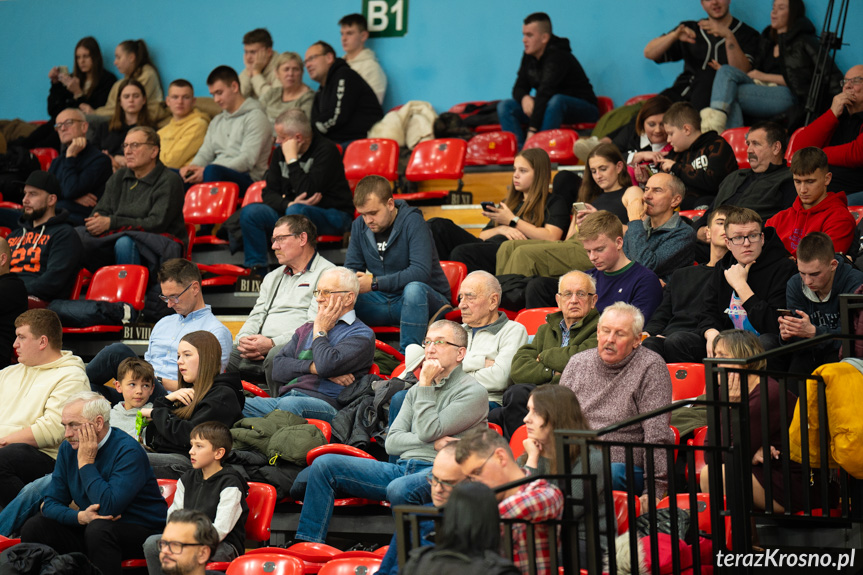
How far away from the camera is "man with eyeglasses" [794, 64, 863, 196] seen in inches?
258

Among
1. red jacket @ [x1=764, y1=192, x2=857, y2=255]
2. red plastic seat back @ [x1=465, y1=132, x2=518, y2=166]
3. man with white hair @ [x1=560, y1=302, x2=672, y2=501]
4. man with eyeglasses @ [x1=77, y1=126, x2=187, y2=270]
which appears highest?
red plastic seat back @ [x1=465, y1=132, x2=518, y2=166]

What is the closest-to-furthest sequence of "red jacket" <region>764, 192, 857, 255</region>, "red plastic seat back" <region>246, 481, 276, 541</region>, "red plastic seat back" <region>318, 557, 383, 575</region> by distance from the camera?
"red plastic seat back" <region>318, 557, 383, 575</region> → "red plastic seat back" <region>246, 481, 276, 541</region> → "red jacket" <region>764, 192, 857, 255</region>

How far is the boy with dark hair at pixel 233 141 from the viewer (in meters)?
8.53

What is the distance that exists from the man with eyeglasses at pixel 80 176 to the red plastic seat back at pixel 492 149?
2.76m

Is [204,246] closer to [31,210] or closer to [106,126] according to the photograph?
[31,210]

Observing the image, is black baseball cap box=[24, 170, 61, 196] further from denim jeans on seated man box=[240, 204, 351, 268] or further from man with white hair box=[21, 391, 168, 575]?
man with white hair box=[21, 391, 168, 575]

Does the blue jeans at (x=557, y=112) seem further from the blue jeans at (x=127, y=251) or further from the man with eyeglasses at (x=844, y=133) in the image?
the blue jeans at (x=127, y=251)

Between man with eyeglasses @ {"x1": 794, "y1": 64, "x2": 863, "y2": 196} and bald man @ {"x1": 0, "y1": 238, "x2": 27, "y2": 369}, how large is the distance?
4.67 metres

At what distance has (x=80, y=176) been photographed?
26.1 ft

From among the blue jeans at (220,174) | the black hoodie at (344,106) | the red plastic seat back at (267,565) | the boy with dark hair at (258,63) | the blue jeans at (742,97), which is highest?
the boy with dark hair at (258,63)

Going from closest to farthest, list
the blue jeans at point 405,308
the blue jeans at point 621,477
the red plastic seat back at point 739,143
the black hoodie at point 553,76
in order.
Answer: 1. the blue jeans at point 621,477
2. the blue jeans at point 405,308
3. the red plastic seat back at point 739,143
4. the black hoodie at point 553,76

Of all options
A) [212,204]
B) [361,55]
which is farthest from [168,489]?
[361,55]

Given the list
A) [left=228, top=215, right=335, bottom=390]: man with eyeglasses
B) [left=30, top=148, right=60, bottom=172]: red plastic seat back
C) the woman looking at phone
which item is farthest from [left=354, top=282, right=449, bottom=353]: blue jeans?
[left=30, top=148, right=60, bottom=172]: red plastic seat back

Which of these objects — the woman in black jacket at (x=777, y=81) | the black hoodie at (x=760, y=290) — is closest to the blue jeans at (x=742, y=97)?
the woman in black jacket at (x=777, y=81)
